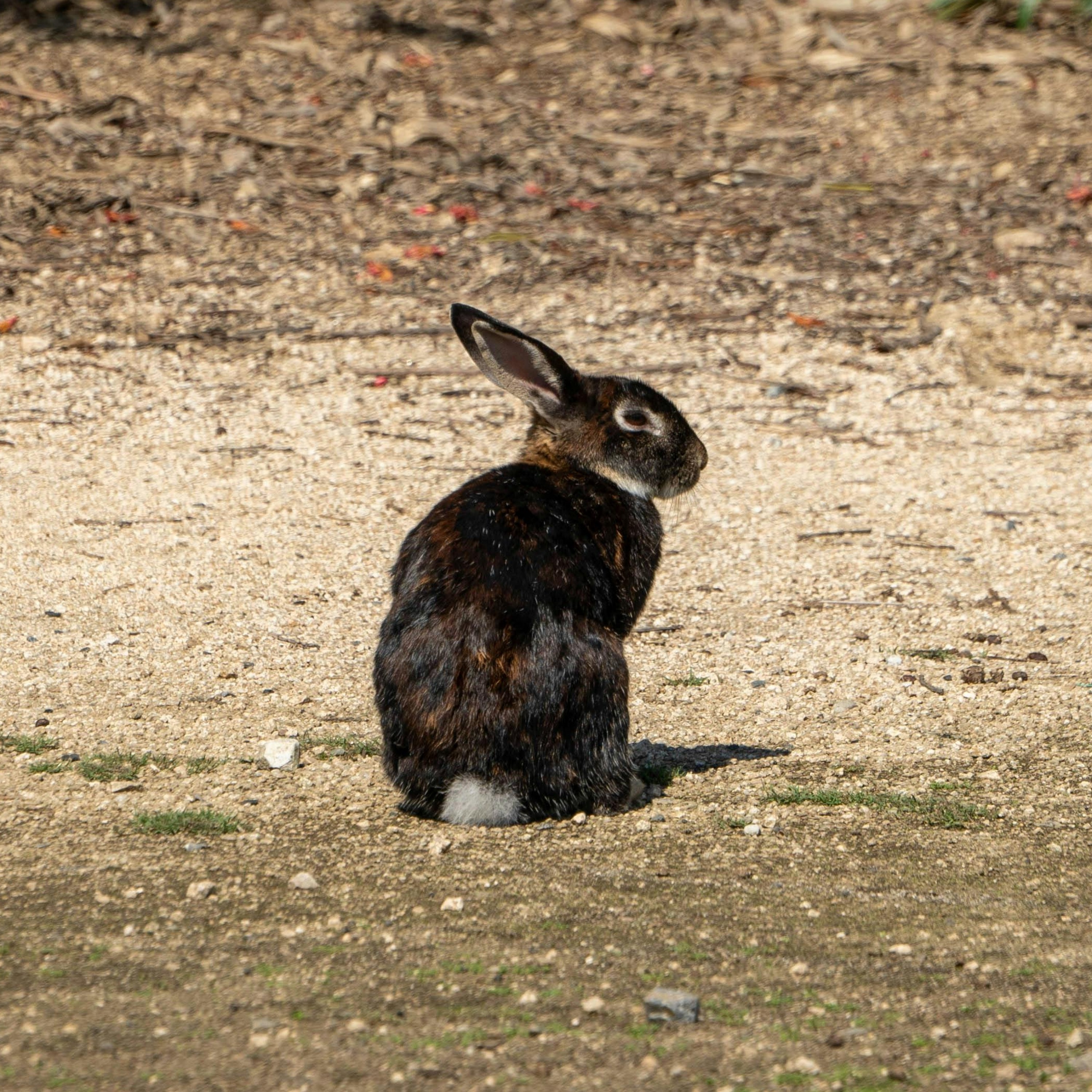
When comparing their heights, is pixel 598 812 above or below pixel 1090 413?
above

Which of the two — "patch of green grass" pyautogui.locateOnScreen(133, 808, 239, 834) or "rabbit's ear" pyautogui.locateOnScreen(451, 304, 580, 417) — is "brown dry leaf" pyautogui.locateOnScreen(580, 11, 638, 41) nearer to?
"rabbit's ear" pyautogui.locateOnScreen(451, 304, 580, 417)

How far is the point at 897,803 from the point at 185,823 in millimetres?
2434

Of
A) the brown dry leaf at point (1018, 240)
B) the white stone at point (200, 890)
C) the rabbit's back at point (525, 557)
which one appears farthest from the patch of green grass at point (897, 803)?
the brown dry leaf at point (1018, 240)

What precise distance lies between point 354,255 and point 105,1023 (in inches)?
338

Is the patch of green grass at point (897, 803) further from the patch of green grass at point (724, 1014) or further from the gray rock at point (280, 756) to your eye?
the gray rock at point (280, 756)

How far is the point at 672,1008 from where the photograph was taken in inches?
147

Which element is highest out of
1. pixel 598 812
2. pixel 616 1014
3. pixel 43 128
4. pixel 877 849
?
pixel 616 1014

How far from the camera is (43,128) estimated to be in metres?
12.5

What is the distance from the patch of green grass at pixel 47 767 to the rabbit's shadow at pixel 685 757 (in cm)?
208

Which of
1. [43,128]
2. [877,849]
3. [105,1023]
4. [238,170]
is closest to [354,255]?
[238,170]

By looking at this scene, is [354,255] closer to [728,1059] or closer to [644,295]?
[644,295]

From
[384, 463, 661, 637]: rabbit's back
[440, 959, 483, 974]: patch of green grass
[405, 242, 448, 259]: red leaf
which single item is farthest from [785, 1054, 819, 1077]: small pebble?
[405, 242, 448, 259]: red leaf

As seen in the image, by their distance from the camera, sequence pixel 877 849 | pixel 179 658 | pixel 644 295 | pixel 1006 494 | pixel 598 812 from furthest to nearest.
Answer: pixel 644 295 < pixel 1006 494 < pixel 179 658 < pixel 598 812 < pixel 877 849

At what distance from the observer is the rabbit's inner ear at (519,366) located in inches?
235
